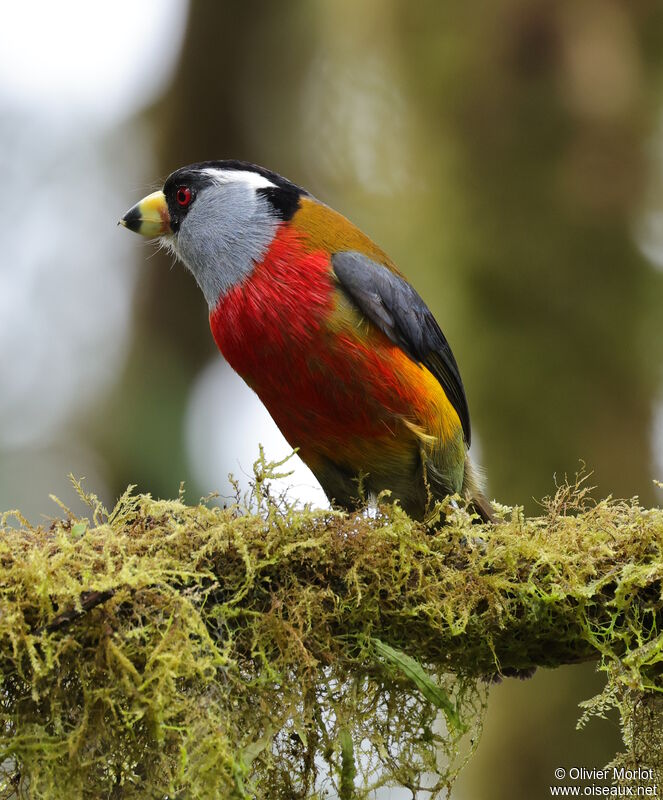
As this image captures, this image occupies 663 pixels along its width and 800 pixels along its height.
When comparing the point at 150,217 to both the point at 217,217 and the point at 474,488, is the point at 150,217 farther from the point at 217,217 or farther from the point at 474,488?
the point at 474,488

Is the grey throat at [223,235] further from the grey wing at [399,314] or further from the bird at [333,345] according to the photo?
the grey wing at [399,314]

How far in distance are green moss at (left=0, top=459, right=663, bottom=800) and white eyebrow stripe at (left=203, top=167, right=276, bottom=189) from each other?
177 centimetres

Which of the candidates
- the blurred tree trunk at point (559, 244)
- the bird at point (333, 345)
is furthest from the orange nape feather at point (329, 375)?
the blurred tree trunk at point (559, 244)

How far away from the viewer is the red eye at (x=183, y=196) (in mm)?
3979

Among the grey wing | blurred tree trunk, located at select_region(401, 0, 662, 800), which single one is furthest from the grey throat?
blurred tree trunk, located at select_region(401, 0, 662, 800)

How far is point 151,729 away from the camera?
2012 millimetres

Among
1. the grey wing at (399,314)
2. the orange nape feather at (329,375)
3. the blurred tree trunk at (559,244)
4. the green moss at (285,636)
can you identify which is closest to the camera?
the green moss at (285,636)

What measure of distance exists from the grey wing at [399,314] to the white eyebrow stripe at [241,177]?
0.58 metres

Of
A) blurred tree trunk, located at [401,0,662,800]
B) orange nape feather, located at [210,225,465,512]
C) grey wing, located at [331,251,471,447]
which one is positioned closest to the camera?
orange nape feather, located at [210,225,465,512]

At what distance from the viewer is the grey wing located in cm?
340

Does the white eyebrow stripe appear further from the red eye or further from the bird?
the red eye

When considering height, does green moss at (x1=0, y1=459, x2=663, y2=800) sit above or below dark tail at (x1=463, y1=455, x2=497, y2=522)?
below

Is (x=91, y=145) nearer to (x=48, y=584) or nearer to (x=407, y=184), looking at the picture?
(x=407, y=184)

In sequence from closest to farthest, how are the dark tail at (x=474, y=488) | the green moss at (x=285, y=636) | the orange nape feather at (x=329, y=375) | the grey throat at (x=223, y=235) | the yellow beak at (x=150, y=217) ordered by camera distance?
the green moss at (x=285, y=636) < the orange nape feather at (x=329, y=375) < the grey throat at (x=223, y=235) < the dark tail at (x=474, y=488) < the yellow beak at (x=150, y=217)
